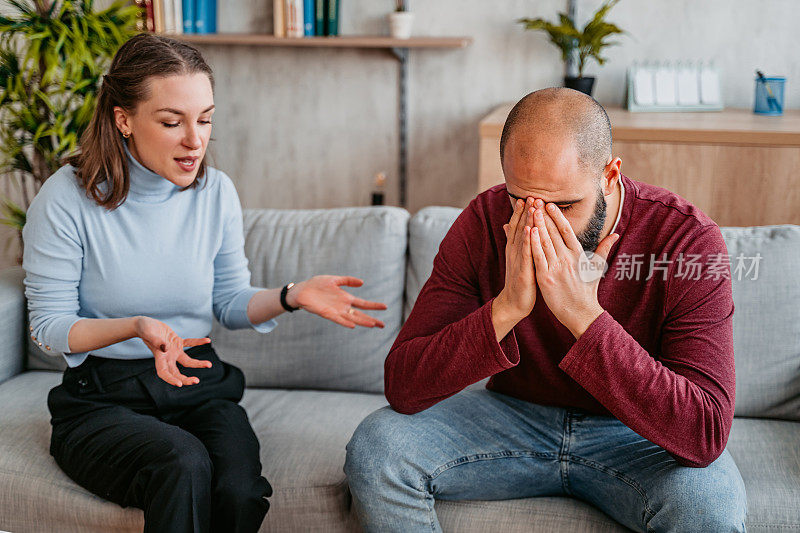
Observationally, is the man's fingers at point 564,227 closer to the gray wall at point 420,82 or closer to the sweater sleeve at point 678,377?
the sweater sleeve at point 678,377

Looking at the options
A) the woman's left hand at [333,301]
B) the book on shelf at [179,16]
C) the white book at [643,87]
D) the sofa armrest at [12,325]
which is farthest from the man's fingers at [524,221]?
the book on shelf at [179,16]

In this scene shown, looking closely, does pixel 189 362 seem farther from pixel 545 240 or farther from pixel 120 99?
pixel 545 240

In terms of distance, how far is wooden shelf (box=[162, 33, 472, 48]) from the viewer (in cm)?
282

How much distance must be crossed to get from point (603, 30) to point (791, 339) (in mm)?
1330

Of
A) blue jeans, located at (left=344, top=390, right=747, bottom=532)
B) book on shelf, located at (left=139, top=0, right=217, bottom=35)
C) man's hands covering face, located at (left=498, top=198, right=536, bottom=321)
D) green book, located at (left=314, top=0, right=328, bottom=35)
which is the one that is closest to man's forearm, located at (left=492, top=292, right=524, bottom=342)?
man's hands covering face, located at (left=498, top=198, right=536, bottom=321)

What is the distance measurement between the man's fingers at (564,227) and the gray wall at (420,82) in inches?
73.0

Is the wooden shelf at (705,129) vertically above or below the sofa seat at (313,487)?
above

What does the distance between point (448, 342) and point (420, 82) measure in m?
1.97

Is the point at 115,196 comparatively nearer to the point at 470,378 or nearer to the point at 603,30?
the point at 470,378

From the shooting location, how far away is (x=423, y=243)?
1948 millimetres

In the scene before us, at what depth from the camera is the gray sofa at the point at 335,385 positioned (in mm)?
1458

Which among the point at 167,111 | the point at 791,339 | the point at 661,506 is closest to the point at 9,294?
the point at 167,111

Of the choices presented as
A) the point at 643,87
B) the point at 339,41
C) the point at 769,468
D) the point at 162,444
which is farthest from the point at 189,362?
the point at 643,87

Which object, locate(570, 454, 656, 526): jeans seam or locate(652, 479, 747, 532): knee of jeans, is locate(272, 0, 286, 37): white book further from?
locate(652, 479, 747, 532): knee of jeans
